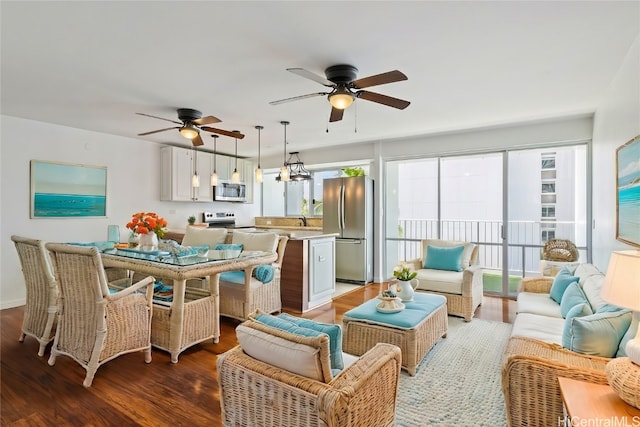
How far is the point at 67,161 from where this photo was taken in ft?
15.7

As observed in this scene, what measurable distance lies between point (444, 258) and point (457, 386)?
2.21 metres

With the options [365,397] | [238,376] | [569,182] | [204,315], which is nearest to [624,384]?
[365,397]

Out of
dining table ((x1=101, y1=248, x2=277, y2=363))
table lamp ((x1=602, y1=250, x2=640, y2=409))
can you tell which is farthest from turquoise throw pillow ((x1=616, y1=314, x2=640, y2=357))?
dining table ((x1=101, y1=248, x2=277, y2=363))

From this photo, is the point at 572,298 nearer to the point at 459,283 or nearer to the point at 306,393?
the point at 459,283

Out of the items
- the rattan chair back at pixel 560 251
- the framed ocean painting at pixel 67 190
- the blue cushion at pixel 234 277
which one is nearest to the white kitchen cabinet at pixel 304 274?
the blue cushion at pixel 234 277

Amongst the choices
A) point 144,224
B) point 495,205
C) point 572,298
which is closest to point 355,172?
point 495,205

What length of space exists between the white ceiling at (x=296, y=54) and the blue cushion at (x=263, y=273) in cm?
186

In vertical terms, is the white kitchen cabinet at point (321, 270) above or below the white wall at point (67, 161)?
below

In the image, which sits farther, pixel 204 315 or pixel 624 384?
pixel 204 315

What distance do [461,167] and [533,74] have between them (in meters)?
2.80

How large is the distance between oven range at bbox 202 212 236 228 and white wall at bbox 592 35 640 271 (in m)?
6.06

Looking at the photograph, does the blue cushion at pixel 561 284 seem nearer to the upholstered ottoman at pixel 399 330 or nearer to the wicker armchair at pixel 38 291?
the upholstered ottoman at pixel 399 330

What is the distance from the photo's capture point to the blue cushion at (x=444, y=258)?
438 centimetres

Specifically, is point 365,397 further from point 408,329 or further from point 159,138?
point 159,138
